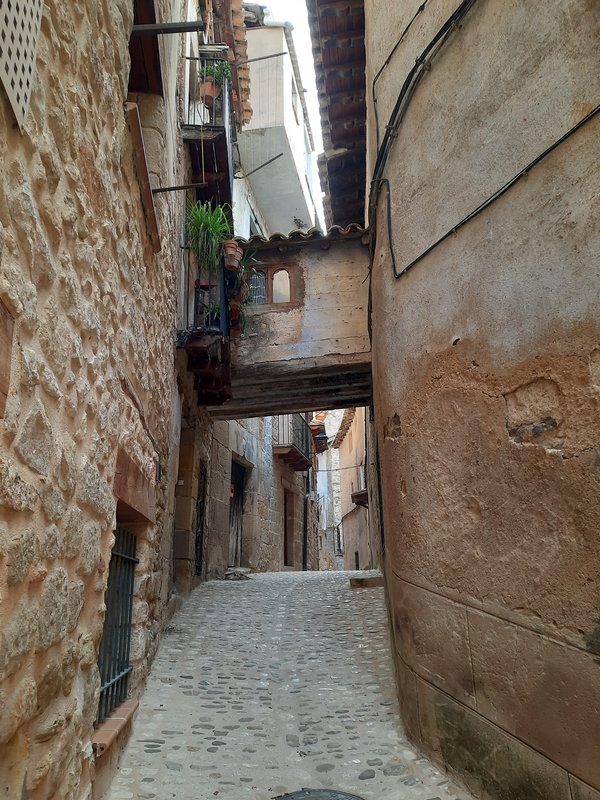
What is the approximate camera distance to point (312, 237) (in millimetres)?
7586

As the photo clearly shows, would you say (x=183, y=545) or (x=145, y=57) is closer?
(x=145, y=57)

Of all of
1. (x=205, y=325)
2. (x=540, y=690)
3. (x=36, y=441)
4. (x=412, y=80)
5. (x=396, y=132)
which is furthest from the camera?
(x=205, y=325)

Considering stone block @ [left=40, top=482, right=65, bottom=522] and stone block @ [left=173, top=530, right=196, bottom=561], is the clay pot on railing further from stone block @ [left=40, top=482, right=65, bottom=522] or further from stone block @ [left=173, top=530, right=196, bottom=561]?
stone block @ [left=40, top=482, right=65, bottom=522]

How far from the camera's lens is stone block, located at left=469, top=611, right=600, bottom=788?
229 centimetres

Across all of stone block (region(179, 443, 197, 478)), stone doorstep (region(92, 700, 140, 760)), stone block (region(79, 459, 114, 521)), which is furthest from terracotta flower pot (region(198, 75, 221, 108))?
stone doorstep (region(92, 700, 140, 760))

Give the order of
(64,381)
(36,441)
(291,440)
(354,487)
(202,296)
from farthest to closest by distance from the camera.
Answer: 1. (354,487)
2. (291,440)
3. (202,296)
4. (64,381)
5. (36,441)

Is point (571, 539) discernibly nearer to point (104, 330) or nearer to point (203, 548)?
point (104, 330)

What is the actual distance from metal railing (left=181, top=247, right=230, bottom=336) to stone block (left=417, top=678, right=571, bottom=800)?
404 cm

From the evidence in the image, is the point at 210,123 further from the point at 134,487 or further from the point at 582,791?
the point at 582,791

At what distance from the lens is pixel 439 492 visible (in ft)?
10.8

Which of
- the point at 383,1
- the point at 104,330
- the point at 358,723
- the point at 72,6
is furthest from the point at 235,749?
the point at 383,1

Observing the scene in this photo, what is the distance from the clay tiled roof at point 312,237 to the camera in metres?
7.51

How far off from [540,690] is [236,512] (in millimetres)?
9474

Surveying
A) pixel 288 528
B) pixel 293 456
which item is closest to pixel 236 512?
pixel 293 456
